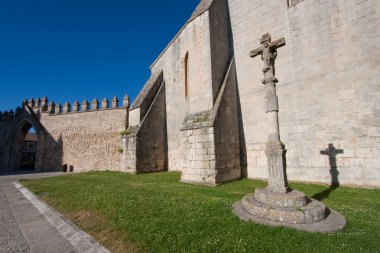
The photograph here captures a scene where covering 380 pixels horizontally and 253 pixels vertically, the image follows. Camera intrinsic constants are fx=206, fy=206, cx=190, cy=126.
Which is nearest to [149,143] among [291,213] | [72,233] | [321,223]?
[72,233]

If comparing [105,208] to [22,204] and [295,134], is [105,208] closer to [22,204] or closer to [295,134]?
[22,204]

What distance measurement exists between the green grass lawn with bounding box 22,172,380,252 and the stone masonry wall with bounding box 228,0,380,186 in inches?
66.4

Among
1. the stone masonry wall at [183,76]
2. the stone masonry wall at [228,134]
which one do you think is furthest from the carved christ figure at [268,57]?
the stone masonry wall at [183,76]

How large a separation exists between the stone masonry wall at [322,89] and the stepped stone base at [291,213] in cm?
379

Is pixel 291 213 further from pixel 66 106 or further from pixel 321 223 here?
pixel 66 106

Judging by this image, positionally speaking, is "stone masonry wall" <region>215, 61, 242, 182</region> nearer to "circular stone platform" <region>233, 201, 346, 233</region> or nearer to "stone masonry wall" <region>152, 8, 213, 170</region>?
"stone masonry wall" <region>152, 8, 213, 170</region>

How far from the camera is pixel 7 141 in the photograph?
21.6 metres

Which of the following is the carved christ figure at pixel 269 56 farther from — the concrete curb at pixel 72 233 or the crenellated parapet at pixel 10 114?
the crenellated parapet at pixel 10 114

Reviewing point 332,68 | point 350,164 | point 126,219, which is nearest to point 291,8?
point 332,68

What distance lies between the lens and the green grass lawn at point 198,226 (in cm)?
282

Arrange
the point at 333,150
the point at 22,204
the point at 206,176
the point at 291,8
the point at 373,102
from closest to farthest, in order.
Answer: the point at 22,204, the point at 373,102, the point at 333,150, the point at 206,176, the point at 291,8

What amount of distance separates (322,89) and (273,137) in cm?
447

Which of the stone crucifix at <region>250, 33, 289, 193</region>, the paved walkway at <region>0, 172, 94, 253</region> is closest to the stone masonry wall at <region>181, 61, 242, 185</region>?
the stone crucifix at <region>250, 33, 289, 193</region>

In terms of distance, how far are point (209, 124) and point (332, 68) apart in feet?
15.7
